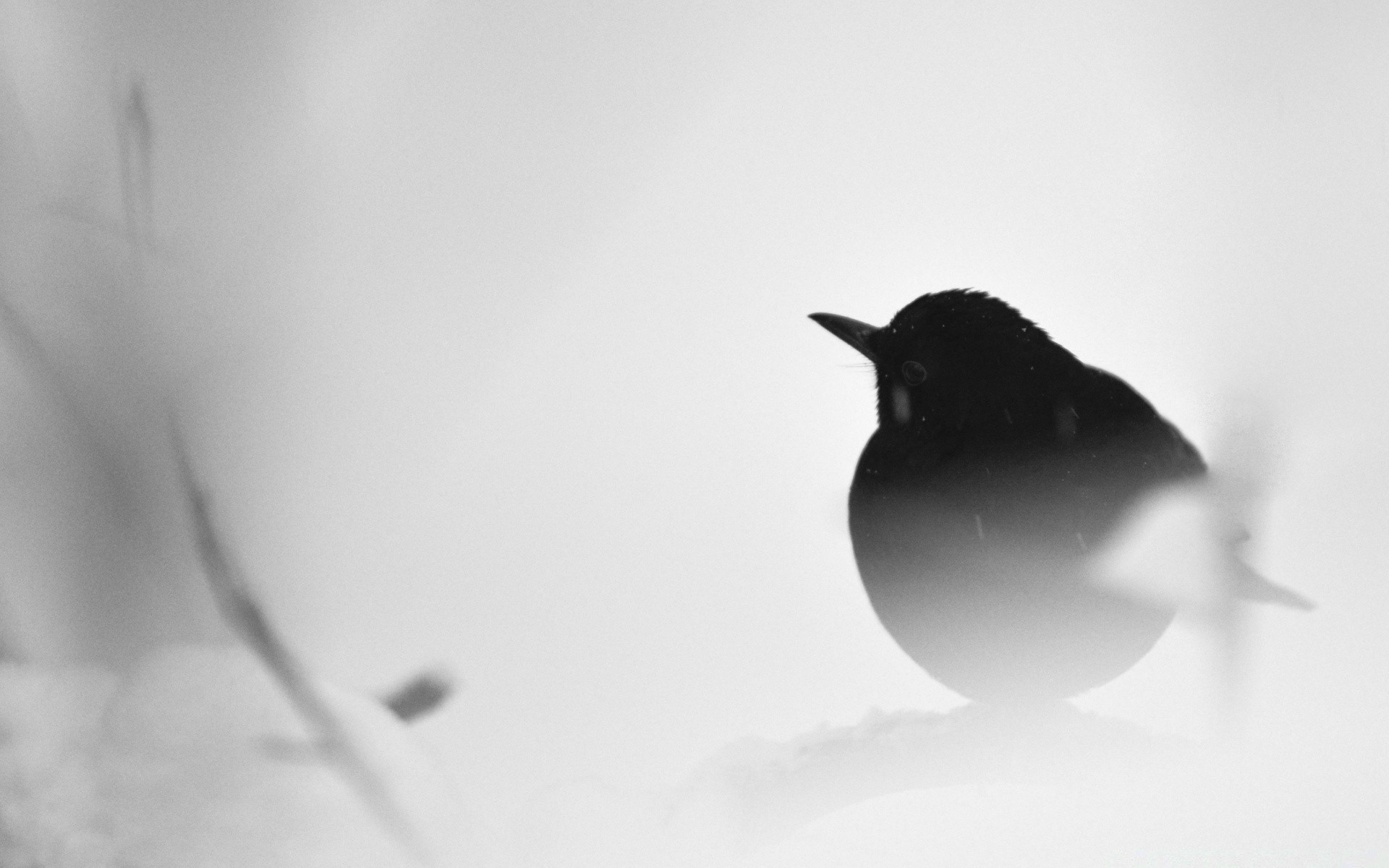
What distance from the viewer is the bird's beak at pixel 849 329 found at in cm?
64

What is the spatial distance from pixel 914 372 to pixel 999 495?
0.10 metres

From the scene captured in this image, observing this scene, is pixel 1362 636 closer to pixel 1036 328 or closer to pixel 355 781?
pixel 1036 328

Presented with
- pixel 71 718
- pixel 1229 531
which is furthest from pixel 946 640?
pixel 71 718

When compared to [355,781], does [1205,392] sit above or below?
above

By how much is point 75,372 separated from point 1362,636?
2.16 feet

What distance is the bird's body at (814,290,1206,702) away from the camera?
57cm

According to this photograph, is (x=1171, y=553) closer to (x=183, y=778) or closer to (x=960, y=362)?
(x=960, y=362)

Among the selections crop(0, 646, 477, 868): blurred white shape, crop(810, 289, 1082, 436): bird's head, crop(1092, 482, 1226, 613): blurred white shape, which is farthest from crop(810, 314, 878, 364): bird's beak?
crop(0, 646, 477, 868): blurred white shape

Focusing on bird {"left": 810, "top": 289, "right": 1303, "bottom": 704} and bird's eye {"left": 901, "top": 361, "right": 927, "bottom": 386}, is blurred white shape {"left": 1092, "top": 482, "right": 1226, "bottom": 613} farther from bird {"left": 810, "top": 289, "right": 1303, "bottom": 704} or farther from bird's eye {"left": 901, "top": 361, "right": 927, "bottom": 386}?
bird's eye {"left": 901, "top": 361, "right": 927, "bottom": 386}

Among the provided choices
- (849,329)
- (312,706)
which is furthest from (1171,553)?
(312,706)

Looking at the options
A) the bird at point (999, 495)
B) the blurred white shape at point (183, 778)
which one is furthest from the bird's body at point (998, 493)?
the blurred white shape at point (183, 778)

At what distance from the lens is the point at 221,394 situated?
57 centimetres

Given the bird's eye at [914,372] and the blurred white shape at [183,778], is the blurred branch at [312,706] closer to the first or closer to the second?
the blurred white shape at [183,778]

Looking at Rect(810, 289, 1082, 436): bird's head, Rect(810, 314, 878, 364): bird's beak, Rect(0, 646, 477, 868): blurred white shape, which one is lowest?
Rect(0, 646, 477, 868): blurred white shape
